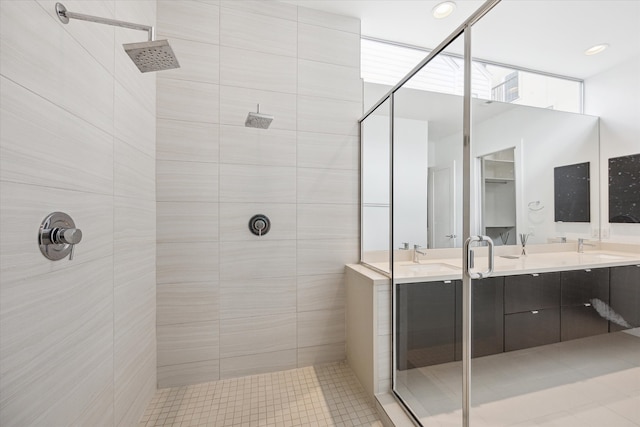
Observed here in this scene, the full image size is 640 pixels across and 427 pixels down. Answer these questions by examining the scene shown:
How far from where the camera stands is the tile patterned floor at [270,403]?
1565 millimetres

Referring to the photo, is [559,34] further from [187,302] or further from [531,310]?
[187,302]

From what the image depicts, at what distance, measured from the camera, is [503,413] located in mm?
1023

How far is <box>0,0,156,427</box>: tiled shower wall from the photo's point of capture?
781 millimetres

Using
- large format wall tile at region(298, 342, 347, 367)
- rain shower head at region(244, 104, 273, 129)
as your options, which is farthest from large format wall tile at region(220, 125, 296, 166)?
large format wall tile at region(298, 342, 347, 367)

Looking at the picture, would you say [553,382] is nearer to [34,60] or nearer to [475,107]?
[475,107]

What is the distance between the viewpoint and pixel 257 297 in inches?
79.5

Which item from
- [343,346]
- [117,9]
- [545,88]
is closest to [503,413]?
[545,88]

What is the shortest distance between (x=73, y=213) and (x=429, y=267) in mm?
1690

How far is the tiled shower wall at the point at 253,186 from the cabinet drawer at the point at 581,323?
148 centimetres

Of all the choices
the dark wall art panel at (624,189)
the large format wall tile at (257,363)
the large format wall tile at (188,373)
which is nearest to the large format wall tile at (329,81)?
the dark wall art panel at (624,189)

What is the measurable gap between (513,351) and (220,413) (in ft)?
5.37

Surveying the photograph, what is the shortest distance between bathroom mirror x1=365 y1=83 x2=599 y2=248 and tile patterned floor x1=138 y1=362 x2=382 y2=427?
110 centimetres

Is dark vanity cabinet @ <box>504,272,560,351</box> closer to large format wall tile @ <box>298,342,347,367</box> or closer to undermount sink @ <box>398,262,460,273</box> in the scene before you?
undermount sink @ <box>398,262,460,273</box>

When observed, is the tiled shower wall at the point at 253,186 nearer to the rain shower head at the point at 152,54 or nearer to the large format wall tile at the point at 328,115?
the large format wall tile at the point at 328,115
